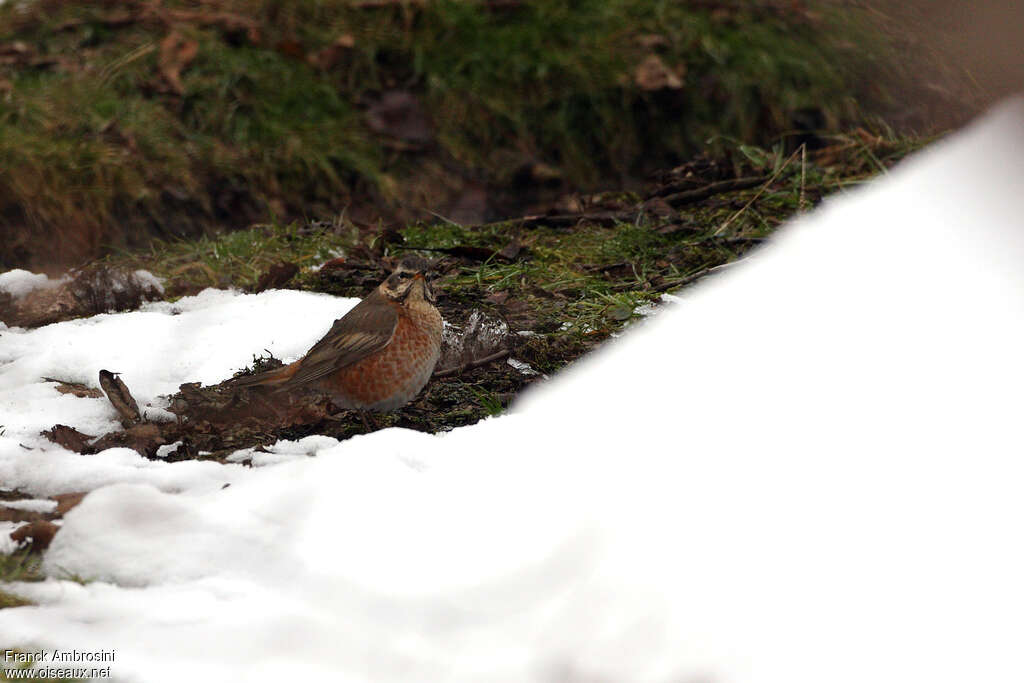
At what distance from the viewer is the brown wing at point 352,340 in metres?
3.09

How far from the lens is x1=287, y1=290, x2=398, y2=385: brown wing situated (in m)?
3.09

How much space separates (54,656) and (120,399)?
4.50 ft

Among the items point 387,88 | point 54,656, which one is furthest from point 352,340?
point 387,88

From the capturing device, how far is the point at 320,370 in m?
3.14

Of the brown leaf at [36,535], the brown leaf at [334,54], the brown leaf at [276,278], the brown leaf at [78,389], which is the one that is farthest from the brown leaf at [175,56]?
the brown leaf at [36,535]

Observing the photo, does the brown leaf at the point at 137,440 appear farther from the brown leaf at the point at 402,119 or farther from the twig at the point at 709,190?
the brown leaf at the point at 402,119

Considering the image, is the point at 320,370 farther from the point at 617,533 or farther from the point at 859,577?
the point at 859,577

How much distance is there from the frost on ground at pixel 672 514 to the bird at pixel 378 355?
25 cm

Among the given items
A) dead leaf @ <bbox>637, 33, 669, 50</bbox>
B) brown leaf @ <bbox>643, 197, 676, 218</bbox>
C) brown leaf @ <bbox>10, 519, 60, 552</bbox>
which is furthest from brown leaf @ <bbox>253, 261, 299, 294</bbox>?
dead leaf @ <bbox>637, 33, 669, 50</bbox>

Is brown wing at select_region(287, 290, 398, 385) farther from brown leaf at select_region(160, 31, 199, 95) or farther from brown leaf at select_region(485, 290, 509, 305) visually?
brown leaf at select_region(160, 31, 199, 95)

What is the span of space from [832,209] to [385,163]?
2656 mm

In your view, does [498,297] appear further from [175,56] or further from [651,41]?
[175,56]

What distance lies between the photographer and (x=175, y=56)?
5855 millimetres

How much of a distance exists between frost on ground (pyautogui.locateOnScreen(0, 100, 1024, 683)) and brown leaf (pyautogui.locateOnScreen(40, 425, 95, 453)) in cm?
4
